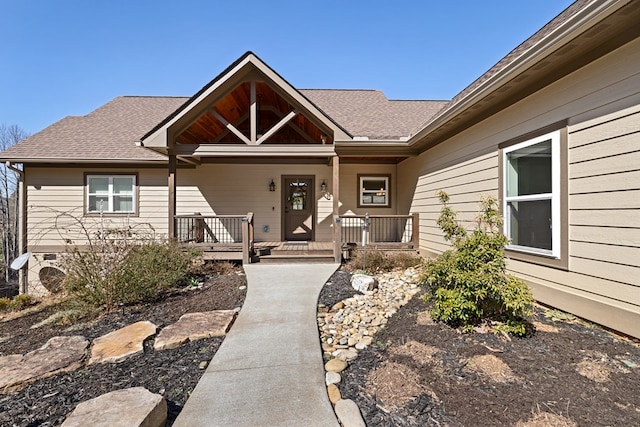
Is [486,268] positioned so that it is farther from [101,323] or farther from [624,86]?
[101,323]

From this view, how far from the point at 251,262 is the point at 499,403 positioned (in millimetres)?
6089

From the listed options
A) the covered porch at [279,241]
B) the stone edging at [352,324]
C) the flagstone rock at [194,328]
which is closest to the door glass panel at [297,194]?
the covered porch at [279,241]

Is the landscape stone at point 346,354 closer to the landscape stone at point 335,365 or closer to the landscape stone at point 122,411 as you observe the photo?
the landscape stone at point 335,365

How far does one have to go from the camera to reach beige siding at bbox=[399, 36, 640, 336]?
10.1 feet

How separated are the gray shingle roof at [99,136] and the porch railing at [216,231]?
233 centimetres

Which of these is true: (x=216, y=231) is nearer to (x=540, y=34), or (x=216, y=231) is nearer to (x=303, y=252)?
(x=303, y=252)

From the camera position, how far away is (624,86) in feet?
10.3

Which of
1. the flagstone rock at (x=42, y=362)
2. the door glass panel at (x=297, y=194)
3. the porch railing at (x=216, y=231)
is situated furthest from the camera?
the door glass panel at (x=297, y=194)

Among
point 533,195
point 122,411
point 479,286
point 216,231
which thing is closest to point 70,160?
point 216,231

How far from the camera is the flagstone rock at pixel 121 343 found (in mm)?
3121

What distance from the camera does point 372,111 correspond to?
1048 cm

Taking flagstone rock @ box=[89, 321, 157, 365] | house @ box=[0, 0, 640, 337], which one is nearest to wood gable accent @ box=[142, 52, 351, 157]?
house @ box=[0, 0, 640, 337]

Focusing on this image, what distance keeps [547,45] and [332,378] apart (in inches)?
172

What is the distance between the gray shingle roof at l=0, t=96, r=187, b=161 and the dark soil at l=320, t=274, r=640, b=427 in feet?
29.5
